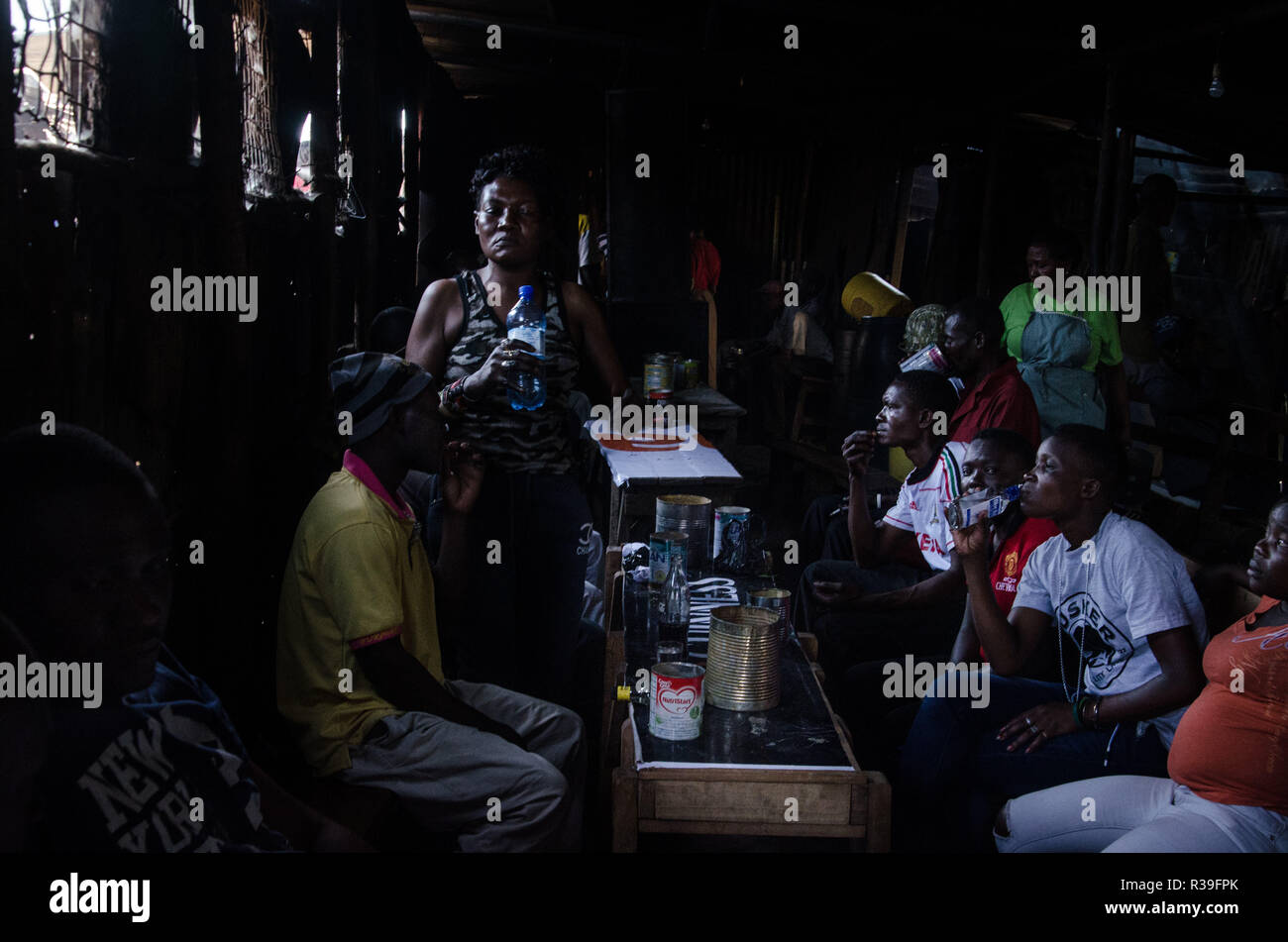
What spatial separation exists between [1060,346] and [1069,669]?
2557 millimetres

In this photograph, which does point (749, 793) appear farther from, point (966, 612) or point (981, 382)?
point (981, 382)

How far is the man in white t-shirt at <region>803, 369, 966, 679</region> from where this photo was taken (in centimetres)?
382

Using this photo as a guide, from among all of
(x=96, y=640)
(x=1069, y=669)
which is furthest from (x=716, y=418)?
(x=96, y=640)

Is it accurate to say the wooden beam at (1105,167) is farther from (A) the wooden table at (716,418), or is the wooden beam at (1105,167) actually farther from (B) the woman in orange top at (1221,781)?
(B) the woman in orange top at (1221,781)

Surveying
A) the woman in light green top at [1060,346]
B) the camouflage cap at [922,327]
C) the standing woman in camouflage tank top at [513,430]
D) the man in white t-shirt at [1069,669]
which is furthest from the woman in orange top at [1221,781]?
the camouflage cap at [922,327]

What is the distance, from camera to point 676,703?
2338 mm

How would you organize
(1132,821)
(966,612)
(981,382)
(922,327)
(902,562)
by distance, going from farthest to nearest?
(922,327) → (981,382) → (902,562) → (966,612) → (1132,821)

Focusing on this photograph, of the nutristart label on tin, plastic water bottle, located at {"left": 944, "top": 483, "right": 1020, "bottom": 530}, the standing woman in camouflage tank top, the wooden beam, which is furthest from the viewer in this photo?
the wooden beam

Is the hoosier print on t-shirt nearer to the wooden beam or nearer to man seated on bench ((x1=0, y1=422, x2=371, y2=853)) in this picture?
man seated on bench ((x1=0, y1=422, x2=371, y2=853))

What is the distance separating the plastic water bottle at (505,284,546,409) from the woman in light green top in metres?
2.84

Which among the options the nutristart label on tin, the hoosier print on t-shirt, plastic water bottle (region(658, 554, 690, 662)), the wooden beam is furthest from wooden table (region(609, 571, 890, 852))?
the wooden beam

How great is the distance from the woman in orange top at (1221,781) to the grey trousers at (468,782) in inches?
45.2

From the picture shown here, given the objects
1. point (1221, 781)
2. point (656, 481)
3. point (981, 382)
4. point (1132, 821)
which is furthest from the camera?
point (656, 481)

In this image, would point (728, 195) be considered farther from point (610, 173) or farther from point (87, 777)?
point (87, 777)
